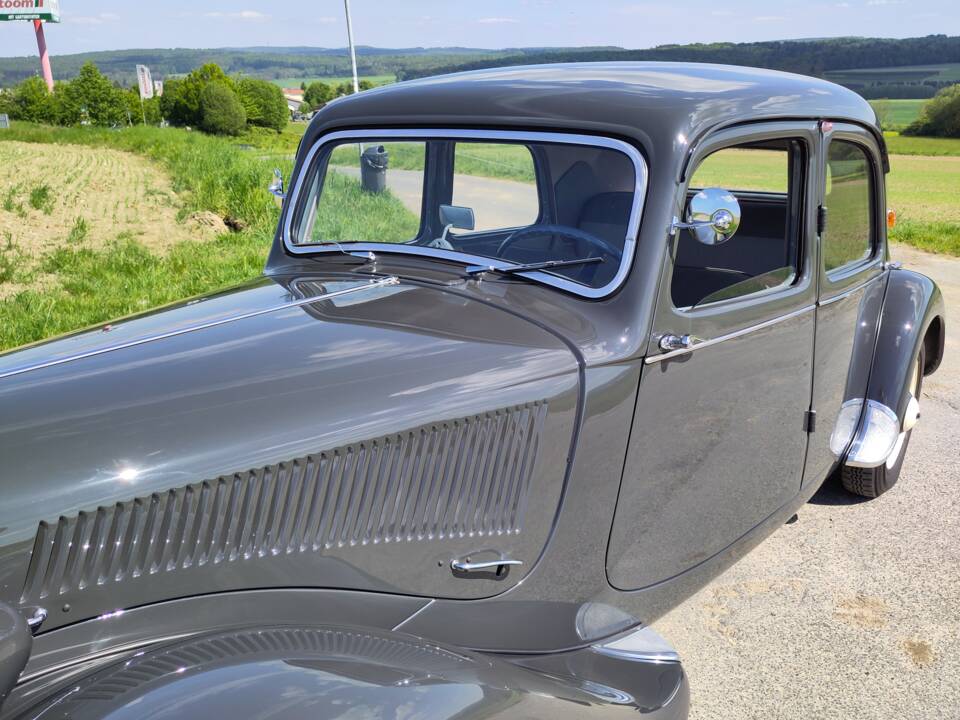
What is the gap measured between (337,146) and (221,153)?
20616 millimetres

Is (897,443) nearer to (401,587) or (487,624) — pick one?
(487,624)

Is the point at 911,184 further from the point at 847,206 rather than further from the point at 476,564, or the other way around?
the point at 476,564

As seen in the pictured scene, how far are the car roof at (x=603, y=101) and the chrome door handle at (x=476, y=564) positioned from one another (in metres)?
1.15

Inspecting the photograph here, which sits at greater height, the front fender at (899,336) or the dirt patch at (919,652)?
the front fender at (899,336)

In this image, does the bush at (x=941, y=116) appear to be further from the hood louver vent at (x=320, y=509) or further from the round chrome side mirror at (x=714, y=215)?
the hood louver vent at (x=320, y=509)

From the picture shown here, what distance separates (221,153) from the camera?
72.3ft

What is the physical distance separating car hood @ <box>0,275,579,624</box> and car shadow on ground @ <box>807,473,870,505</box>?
2222 mm

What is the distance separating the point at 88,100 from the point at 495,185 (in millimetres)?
84496

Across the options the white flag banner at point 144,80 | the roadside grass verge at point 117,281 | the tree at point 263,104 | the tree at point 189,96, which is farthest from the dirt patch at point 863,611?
the tree at point 263,104

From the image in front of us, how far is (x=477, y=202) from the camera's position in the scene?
2.77m

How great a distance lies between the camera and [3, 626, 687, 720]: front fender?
1.34m

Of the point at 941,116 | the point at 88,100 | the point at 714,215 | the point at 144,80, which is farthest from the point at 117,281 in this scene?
the point at 88,100

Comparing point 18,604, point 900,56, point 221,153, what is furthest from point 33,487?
point 900,56

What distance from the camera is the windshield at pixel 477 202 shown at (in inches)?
93.7
